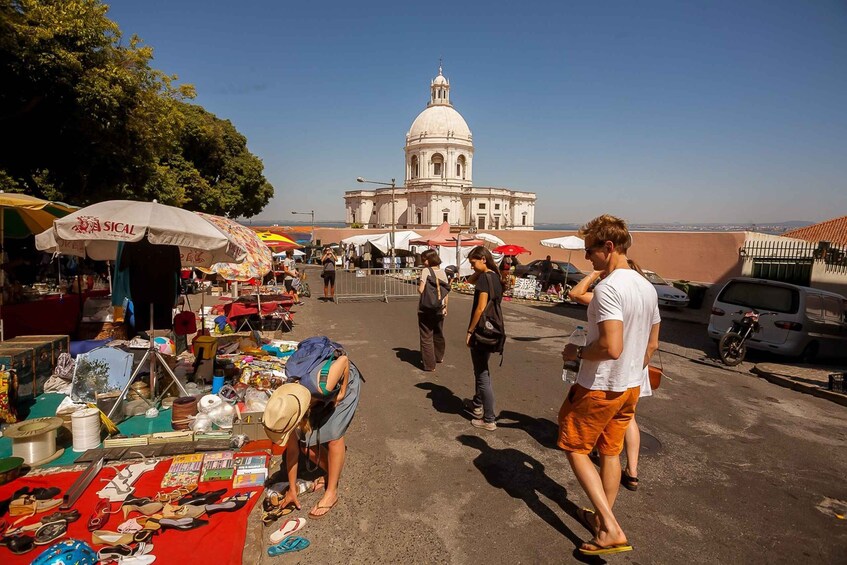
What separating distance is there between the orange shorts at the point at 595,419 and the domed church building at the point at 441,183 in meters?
68.1

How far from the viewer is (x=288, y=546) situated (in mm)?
3271

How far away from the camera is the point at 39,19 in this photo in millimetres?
10758

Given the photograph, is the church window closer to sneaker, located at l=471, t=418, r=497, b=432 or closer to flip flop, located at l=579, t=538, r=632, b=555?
sneaker, located at l=471, t=418, r=497, b=432

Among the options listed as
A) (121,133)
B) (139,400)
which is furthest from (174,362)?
(121,133)

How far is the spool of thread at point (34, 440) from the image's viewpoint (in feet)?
14.2

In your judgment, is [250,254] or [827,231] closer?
[250,254]

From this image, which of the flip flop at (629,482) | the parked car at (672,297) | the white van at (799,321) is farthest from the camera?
the parked car at (672,297)

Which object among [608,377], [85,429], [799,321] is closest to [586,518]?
[608,377]

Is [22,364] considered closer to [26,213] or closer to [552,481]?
[26,213]

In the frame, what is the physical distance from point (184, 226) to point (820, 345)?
37.2 feet

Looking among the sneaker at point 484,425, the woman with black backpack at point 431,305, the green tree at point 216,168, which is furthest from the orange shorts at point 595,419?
the green tree at point 216,168

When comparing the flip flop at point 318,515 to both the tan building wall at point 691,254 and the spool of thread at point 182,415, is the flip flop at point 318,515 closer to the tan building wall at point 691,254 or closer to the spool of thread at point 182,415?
the spool of thread at point 182,415

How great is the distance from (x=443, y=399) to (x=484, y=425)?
1.11 meters

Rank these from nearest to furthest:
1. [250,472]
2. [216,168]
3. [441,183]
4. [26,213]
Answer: [250,472] < [26,213] < [216,168] < [441,183]
